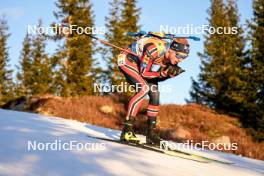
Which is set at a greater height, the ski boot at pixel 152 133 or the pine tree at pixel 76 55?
the pine tree at pixel 76 55

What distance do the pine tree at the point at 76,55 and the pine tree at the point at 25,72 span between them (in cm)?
1107

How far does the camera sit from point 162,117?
17.9m

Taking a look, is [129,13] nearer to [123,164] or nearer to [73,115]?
[73,115]

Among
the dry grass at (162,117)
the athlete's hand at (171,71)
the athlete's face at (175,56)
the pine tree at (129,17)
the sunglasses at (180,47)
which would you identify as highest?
the pine tree at (129,17)

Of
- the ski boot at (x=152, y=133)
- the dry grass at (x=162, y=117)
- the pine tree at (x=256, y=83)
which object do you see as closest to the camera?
the ski boot at (x=152, y=133)

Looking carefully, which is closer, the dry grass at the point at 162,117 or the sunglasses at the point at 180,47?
the sunglasses at the point at 180,47

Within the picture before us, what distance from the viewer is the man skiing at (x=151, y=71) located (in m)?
5.91

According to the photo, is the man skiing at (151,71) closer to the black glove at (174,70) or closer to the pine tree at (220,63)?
the black glove at (174,70)

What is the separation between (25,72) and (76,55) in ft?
48.0

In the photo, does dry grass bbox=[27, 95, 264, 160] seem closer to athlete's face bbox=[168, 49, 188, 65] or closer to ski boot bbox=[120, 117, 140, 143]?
ski boot bbox=[120, 117, 140, 143]

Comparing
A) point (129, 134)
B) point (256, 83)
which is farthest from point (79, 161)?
point (256, 83)

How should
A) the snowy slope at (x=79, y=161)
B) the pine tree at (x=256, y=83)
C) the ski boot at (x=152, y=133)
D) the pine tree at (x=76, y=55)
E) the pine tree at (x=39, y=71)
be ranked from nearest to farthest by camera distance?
the snowy slope at (x=79, y=161) → the ski boot at (x=152, y=133) → the pine tree at (x=256, y=83) → the pine tree at (x=76, y=55) → the pine tree at (x=39, y=71)

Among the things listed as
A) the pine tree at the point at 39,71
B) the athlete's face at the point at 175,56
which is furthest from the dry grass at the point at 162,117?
the pine tree at the point at 39,71

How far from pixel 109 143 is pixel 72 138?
60 centimetres
